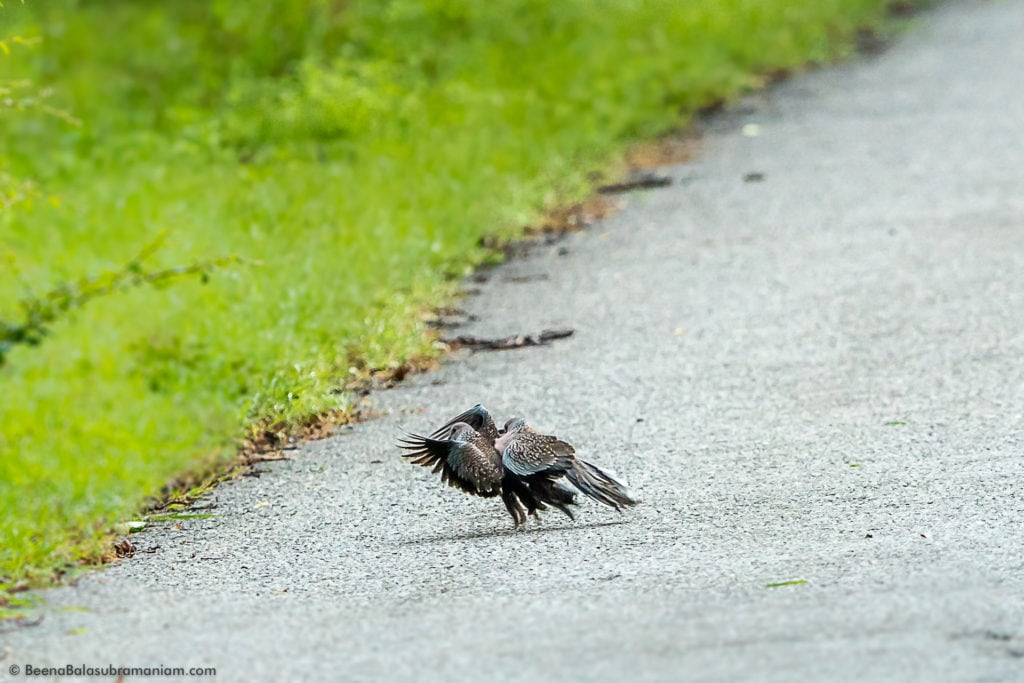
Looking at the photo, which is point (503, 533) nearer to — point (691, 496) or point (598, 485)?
point (598, 485)

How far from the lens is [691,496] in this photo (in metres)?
5.69

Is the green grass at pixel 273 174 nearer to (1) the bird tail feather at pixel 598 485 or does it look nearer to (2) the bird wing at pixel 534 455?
(2) the bird wing at pixel 534 455

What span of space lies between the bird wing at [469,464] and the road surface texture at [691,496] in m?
0.19

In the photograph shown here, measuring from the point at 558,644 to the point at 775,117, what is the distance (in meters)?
9.35

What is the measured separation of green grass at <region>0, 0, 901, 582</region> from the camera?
759 cm

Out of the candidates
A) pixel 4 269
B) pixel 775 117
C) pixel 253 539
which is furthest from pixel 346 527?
pixel 775 117

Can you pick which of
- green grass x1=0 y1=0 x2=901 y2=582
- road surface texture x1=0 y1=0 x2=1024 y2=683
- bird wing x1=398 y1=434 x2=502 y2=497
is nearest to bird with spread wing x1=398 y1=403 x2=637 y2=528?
bird wing x1=398 y1=434 x2=502 y2=497

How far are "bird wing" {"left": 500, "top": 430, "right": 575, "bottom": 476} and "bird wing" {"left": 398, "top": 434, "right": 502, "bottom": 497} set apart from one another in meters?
0.07

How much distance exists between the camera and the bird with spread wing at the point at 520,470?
17.3 ft

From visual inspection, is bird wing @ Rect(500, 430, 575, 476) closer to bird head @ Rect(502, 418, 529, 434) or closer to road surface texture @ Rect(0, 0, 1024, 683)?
bird head @ Rect(502, 418, 529, 434)

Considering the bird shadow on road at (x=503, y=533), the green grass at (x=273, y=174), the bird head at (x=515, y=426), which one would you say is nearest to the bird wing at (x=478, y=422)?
the bird head at (x=515, y=426)

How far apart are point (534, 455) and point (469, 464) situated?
9.2 inches

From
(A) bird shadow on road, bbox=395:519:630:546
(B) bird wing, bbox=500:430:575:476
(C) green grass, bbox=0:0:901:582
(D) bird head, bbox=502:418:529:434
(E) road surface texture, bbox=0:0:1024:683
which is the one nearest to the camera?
(E) road surface texture, bbox=0:0:1024:683

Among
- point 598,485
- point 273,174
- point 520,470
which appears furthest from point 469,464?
point 273,174
